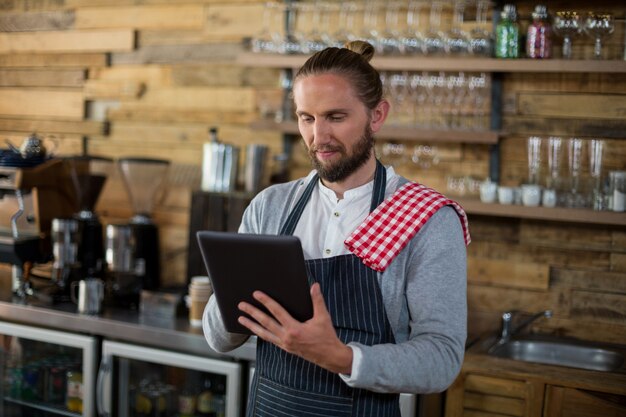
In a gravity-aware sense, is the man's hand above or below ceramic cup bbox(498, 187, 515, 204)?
below

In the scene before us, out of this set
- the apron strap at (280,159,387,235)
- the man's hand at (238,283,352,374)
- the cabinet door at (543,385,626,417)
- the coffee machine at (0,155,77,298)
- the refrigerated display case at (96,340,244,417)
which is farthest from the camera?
the coffee machine at (0,155,77,298)

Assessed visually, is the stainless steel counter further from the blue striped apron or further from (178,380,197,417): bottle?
the blue striped apron

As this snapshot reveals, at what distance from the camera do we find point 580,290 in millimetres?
3240

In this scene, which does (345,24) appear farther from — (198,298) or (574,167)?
(198,298)

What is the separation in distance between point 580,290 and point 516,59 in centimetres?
92

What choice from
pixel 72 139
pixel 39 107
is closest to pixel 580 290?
pixel 72 139

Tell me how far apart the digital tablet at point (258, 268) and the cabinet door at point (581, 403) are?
1309mm

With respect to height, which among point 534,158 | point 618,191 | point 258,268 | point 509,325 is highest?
point 534,158

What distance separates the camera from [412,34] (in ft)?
10.9

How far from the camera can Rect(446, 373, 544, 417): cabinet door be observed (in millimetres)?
2703

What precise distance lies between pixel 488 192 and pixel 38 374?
2092 mm

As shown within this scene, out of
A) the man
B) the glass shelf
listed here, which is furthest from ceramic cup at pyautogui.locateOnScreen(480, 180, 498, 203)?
the glass shelf

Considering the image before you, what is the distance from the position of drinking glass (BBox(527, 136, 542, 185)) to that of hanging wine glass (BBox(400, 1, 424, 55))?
568 mm

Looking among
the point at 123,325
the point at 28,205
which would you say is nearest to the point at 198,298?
the point at 123,325
